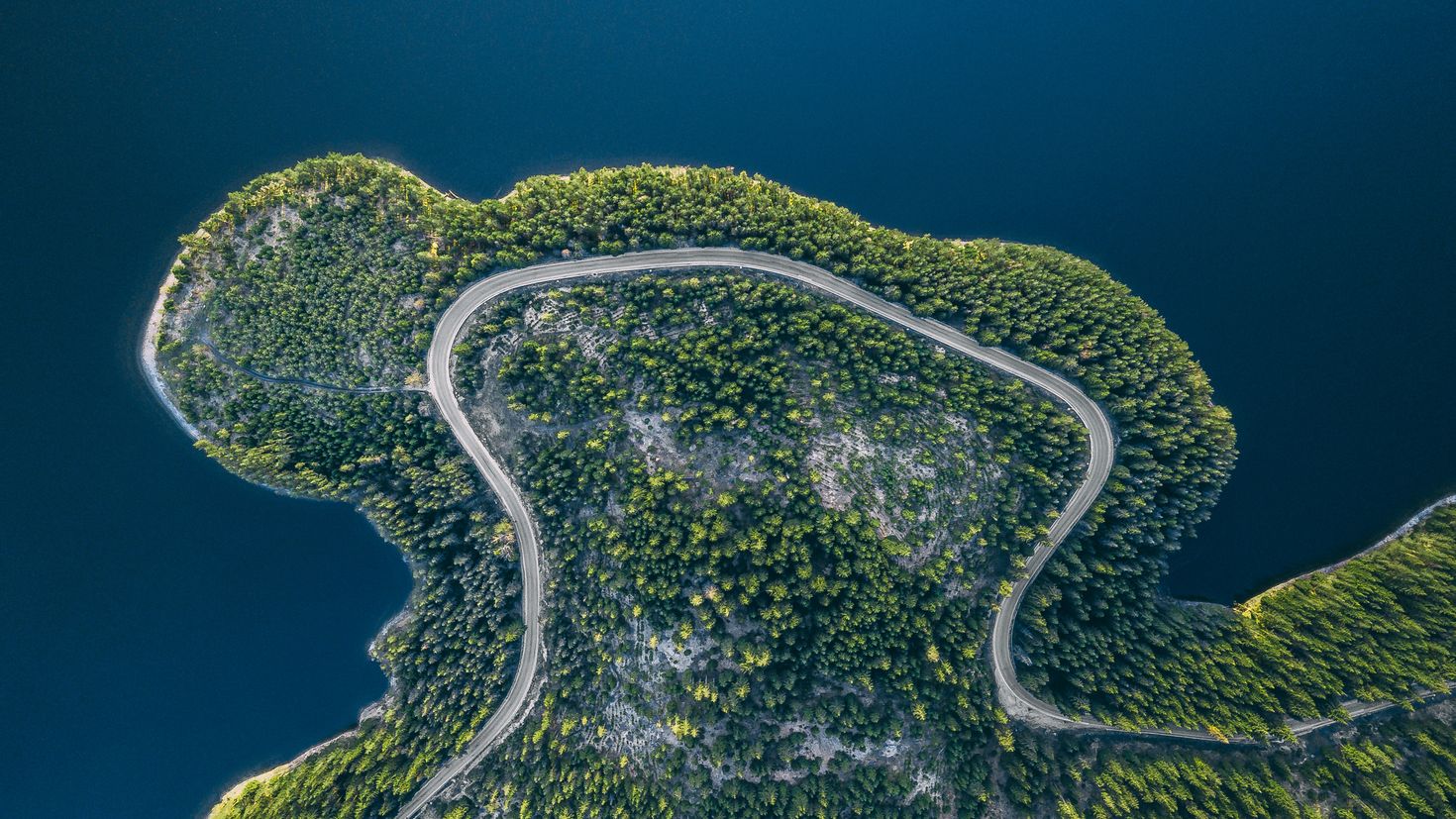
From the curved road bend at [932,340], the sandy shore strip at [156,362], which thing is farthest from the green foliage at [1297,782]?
the sandy shore strip at [156,362]

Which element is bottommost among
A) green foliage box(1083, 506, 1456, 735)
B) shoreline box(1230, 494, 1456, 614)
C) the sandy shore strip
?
green foliage box(1083, 506, 1456, 735)

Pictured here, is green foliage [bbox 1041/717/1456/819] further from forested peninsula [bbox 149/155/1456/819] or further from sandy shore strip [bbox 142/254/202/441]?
sandy shore strip [bbox 142/254/202/441]

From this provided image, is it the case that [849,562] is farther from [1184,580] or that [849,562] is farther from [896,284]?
[1184,580]

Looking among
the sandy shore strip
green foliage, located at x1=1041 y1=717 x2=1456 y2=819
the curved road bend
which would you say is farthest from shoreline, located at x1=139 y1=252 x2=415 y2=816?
green foliage, located at x1=1041 y1=717 x2=1456 y2=819

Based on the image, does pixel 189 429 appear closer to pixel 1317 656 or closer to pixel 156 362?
pixel 156 362

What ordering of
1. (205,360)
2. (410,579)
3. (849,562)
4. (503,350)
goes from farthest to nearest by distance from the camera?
(410,579)
(205,360)
(503,350)
(849,562)

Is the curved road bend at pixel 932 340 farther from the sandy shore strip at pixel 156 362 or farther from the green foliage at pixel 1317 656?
the sandy shore strip at pixel 156 362

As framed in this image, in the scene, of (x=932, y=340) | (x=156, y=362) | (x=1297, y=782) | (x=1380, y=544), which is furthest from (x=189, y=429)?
(x=1380, y=544)

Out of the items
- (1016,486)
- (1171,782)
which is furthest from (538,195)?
(1171,782)

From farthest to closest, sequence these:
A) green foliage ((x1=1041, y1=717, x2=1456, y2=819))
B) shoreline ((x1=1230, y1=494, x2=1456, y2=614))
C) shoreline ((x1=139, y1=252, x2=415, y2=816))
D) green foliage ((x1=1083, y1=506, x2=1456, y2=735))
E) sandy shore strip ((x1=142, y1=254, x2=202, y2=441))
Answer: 1. sandy shore strip ((x1=142, y1=254, x2=202, y2=441))
2. shoreline ((x1=139, y1=252, x2=415, y2=816))
3. shoreline ((x1=1230, y1=494, x2=1456, y2=614))
4. green foliage ((x1=1083, y1=506, x2=1456, y2=735))
5. green foliage ((x1=1041, y1=717, x2=1456, y2=819))
